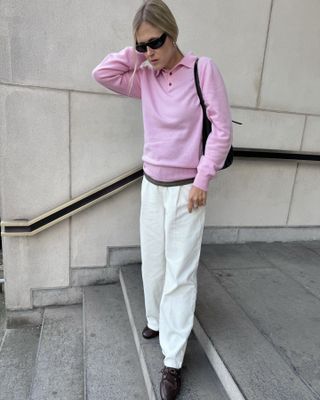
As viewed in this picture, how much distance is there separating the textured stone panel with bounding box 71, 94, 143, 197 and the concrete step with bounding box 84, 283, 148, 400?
0.97 meters

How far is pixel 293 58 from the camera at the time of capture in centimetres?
302

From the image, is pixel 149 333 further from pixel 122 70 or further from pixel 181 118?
pixel 122 70

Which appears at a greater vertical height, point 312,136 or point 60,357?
point 312,136

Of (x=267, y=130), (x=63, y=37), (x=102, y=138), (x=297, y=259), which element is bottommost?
(x=297, y=259)

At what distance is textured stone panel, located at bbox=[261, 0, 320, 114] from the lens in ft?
9.53

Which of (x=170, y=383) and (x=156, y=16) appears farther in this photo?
(x=170, y=383)

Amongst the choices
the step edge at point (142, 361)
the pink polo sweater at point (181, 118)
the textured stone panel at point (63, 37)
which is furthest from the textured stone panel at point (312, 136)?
the step edge at point (142, 361)

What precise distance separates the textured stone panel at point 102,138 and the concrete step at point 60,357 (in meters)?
1.09

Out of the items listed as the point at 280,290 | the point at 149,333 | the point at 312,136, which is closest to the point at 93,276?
the point at 149,333

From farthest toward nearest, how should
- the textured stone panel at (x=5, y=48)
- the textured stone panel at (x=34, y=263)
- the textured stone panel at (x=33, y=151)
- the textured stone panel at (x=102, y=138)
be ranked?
1. the textured stone panel at (x=34, y=263)
2. the textured stone panel at (x=102, y=138)
3. the textured stone panel at (x=33, y=151)
4. the textured stone panel at (x=5, y=48)

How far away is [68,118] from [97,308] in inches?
62.4

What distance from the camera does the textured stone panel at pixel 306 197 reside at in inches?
134

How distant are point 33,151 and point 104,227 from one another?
0.87 m

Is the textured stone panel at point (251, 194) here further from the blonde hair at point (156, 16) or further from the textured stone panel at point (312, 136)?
the blonde hair at point (156, 16)
